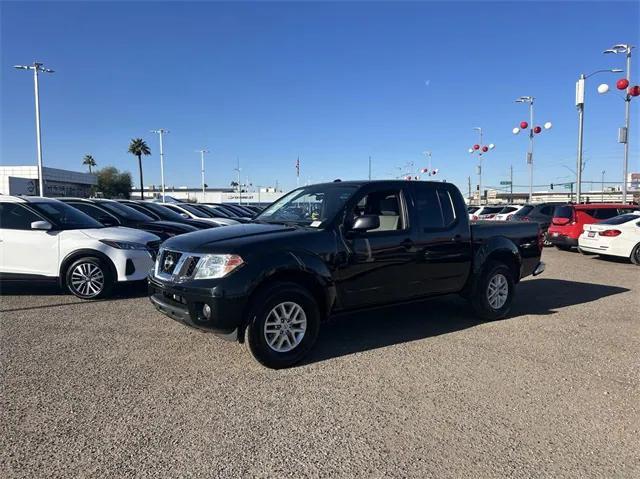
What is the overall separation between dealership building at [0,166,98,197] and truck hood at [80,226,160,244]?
182 feet

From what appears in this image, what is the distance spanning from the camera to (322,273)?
16.0 ft

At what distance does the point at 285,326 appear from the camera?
4695 mm

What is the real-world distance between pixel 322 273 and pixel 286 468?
218 cm

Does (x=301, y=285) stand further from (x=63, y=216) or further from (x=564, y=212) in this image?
(x=564, y=212)

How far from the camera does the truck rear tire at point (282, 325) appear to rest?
14.8 feet

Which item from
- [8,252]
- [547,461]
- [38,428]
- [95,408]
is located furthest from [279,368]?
[8,252]

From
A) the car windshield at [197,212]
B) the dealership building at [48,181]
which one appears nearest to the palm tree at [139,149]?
the dealership building at [48,181]

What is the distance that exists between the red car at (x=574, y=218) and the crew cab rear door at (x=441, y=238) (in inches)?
400

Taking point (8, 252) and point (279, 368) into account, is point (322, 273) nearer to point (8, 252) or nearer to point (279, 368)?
point (279, 368)

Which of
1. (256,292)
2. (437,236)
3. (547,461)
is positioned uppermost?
(437,236)

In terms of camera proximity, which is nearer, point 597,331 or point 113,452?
point 113,452

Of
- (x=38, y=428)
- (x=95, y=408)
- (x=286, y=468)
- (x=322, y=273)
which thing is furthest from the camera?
(x=322, y=273)

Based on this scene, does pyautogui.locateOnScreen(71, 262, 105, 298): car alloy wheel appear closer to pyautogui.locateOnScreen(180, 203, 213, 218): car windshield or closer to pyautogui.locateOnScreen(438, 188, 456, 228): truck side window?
pyautogui.locateOnScreen(438, 188, 456, 228): truck side window

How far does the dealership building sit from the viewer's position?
55.9 metres
